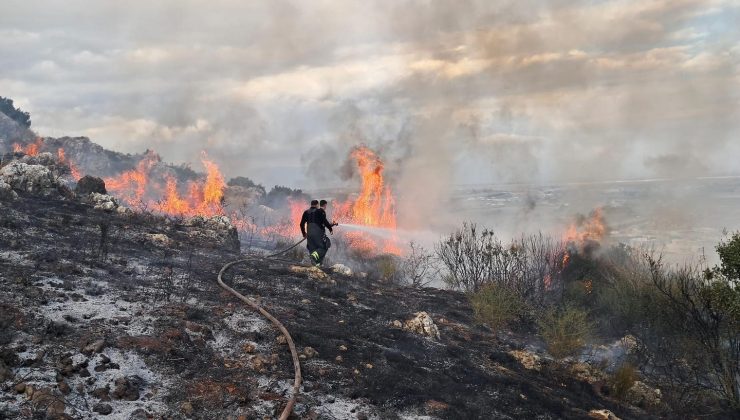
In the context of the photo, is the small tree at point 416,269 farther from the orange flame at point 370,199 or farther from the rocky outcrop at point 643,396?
the orange flame at point 370,199

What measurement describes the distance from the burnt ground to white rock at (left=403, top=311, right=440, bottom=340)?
370mm

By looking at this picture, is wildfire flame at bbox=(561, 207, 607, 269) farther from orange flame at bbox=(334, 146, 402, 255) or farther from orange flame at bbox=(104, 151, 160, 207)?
orange flame at bbox=(104, 151, 160, 207)

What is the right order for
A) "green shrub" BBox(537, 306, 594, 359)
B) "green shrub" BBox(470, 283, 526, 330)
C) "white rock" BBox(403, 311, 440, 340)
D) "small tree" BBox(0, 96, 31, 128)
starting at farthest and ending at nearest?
1. "small tree" BBox(0, 96, 31, 128)
2. "green shrub" BBox(470, 283, 526, 330)
3. "green shrub" BBox(537, 306, 594, 359)
4. "white rock" BBox(403, 311, 440, 340)

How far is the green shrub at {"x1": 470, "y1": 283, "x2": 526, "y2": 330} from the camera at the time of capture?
12812mm

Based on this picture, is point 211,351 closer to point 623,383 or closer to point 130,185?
point 623,383

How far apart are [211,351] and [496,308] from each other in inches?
333

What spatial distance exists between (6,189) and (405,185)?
61359mm

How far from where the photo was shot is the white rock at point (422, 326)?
10.5m

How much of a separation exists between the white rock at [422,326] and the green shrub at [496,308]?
2732 mm

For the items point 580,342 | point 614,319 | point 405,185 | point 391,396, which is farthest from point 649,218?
point 391,396

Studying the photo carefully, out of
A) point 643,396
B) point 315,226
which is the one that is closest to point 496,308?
point 643,396

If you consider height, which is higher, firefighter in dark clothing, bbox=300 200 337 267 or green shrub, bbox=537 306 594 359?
firefighter in dark clothing, bbox=300 200 337 267

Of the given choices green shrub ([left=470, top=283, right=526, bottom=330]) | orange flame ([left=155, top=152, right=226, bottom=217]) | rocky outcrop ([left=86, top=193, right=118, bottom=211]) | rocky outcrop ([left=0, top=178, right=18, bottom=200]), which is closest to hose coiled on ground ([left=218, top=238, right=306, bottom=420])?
green shrub ([left=470, top=283, right=526, bottom=330])

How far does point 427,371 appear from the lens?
8.09m
